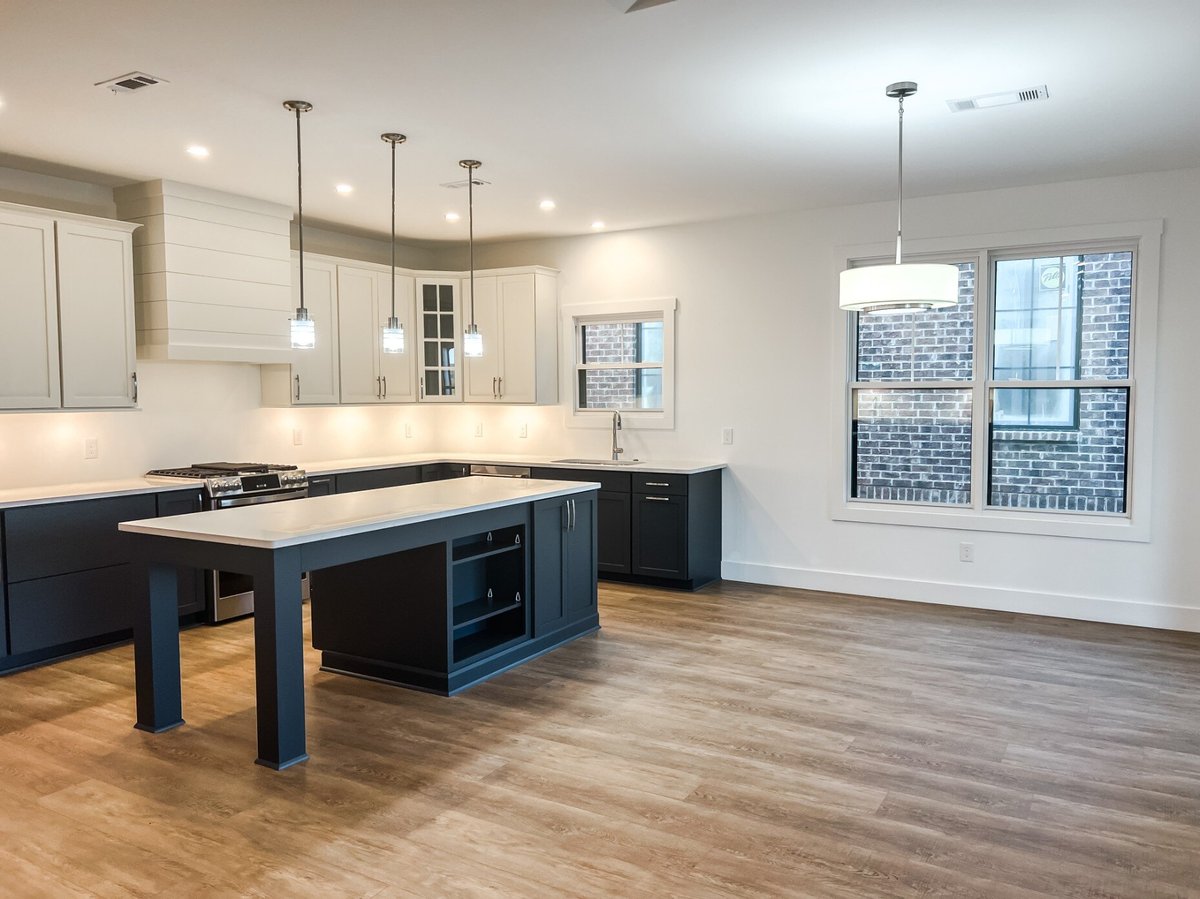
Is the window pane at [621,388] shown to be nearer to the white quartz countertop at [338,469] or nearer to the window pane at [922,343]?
the white quartz countertop at [338,469]

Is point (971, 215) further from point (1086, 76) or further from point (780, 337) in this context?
point (1086, 76)

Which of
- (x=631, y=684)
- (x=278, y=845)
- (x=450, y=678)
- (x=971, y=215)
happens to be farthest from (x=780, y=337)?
(x=278, y=845)

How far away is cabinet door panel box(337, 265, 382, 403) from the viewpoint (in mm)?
6297

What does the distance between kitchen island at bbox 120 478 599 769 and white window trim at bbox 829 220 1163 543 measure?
6.65 feet

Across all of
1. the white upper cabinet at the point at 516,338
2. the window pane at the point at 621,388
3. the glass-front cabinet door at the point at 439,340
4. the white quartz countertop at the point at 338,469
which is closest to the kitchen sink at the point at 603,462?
the white quartz countertop at the point at 338,469

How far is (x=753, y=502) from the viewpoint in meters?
6.15

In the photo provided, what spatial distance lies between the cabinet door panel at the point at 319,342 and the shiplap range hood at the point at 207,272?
0.86 feet

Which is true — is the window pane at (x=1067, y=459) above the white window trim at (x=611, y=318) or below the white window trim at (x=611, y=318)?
below

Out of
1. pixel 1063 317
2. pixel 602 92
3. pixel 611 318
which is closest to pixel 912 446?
pixel 1063 317

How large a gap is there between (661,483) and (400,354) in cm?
239

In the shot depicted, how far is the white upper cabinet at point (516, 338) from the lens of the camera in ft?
21.9

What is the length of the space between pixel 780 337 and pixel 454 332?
2.62m

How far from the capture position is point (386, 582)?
4.00 meters

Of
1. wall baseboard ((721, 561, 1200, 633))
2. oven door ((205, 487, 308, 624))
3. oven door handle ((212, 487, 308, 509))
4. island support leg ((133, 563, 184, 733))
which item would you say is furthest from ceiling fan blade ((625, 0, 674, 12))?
wall baseboard ((721, 561, 1200, 633))
